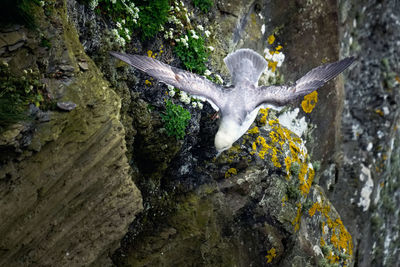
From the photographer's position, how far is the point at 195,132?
4.54 m

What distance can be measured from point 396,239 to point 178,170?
5567 mm

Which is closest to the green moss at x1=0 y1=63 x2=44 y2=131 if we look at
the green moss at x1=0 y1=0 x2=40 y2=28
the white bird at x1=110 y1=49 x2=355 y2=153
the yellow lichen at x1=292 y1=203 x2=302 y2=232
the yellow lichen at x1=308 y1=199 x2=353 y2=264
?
the green moss at x1=0 y1=0 x2=40 y2=28

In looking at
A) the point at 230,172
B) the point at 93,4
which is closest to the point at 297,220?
the point at 230,172

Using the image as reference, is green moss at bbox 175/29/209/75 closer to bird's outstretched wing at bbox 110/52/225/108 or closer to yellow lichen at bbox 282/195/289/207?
bird's outstretched wing at bbox 110/52/225/108

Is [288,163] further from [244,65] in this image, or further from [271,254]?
[244,65]

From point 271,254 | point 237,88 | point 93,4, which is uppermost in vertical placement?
point 237,88

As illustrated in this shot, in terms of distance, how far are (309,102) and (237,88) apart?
197cm

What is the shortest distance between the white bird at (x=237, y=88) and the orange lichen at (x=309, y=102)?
1314 millimetres

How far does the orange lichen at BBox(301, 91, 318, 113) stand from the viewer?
243 inches

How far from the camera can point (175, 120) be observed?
4.27 meters

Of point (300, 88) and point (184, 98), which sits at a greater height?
point (300, 88)

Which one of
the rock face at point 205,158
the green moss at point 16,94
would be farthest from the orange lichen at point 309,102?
the green moss at point 16,94

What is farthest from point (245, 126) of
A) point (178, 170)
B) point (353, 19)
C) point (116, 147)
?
point (353, 19)

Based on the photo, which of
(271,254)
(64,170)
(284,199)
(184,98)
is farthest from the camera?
(284,199)
